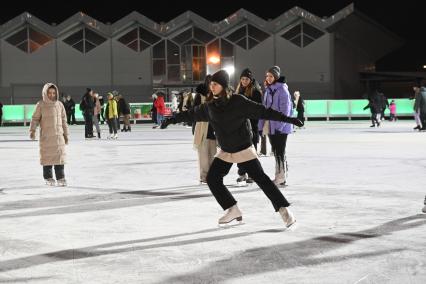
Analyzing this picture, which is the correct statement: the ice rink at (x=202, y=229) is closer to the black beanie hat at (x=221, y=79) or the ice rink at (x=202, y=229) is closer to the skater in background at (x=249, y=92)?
the skater in background at (x=249, y=92)

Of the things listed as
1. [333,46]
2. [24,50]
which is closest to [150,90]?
[24,50]

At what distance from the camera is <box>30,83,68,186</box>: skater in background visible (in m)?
9.79

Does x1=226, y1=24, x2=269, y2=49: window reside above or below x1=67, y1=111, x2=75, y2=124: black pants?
above

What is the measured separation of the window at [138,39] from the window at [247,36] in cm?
491

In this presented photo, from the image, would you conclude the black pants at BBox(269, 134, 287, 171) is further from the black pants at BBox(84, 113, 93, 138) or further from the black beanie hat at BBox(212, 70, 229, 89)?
the black pants at BBox(84, 113, 93, 138)

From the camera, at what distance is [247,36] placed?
158 feet

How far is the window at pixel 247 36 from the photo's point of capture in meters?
48.1

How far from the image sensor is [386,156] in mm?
13695

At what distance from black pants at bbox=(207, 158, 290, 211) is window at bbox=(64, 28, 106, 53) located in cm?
4240

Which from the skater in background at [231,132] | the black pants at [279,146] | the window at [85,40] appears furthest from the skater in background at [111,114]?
the window at [85,40]

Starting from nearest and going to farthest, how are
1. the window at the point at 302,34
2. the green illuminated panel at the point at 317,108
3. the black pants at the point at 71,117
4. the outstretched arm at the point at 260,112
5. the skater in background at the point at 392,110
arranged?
the outstretched arm at the point at 260,112 → the skater in background at the point at 392,110 → the black pants at the point at 71,117 → the green illuminated panel at the point at 317,108 → the window at the point at 302,34

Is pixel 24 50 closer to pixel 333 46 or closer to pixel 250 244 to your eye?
pixel 333 46

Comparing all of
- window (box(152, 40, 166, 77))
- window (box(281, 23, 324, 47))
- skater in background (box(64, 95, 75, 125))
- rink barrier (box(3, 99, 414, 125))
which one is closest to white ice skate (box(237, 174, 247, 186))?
skater in background (box(64, 95, 75, 125))

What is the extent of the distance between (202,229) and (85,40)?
140 feet
